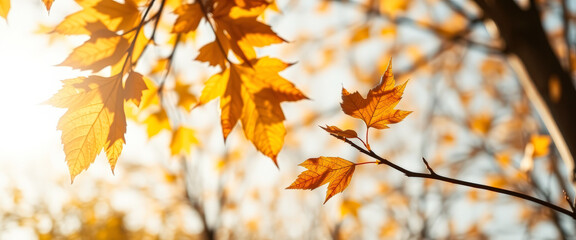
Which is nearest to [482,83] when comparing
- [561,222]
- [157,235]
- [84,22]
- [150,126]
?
[561,222]

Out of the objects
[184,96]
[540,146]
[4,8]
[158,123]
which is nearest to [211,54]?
[4,8]

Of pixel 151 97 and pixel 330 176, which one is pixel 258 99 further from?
pixel 151 97

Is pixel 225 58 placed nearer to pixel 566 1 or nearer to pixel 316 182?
pixel 316 182

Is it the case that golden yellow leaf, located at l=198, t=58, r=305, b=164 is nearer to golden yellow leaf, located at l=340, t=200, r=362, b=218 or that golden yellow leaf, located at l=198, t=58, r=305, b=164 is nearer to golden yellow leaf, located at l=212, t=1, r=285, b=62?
golden yellow leaf, located at l=212, t=1, r=285, b=62

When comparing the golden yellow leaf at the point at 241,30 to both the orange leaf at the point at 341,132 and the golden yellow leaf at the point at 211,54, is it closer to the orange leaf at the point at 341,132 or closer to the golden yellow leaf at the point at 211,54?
the golden yellow leaf at the point at 211,54

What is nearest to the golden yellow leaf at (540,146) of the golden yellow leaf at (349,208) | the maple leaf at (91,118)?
the golden yellow leaf at (349,208)

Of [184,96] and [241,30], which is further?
[184,96]
